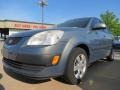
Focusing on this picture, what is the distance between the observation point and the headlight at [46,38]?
127 inches

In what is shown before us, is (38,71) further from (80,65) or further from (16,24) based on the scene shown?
(16,24)

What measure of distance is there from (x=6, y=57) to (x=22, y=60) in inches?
23.9

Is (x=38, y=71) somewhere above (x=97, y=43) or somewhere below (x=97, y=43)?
below

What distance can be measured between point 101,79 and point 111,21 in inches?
1454

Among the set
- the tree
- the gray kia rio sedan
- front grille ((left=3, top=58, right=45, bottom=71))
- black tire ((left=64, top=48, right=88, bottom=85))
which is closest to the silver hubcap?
the gray kia rio sedan

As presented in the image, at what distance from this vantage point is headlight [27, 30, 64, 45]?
3.22 meters

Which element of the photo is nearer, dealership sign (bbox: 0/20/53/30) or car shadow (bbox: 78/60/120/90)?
car shadow (bbox: 78/60/120/90)

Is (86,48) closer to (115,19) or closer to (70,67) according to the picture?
(70,67)

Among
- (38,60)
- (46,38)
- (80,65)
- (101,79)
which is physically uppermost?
(46,38)

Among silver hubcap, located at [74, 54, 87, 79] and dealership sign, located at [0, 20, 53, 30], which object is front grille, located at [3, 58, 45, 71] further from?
dealership sign, located at [0, 20, 53, 30]

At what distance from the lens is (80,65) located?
3879 mm

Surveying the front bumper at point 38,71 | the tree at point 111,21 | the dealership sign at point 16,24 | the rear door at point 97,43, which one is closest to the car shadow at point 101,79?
the rear door at point 97,43

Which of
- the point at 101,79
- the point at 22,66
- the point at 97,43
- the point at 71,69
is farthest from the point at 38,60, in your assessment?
the point at 97,43

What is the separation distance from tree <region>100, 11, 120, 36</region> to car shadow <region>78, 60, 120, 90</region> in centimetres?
3553
